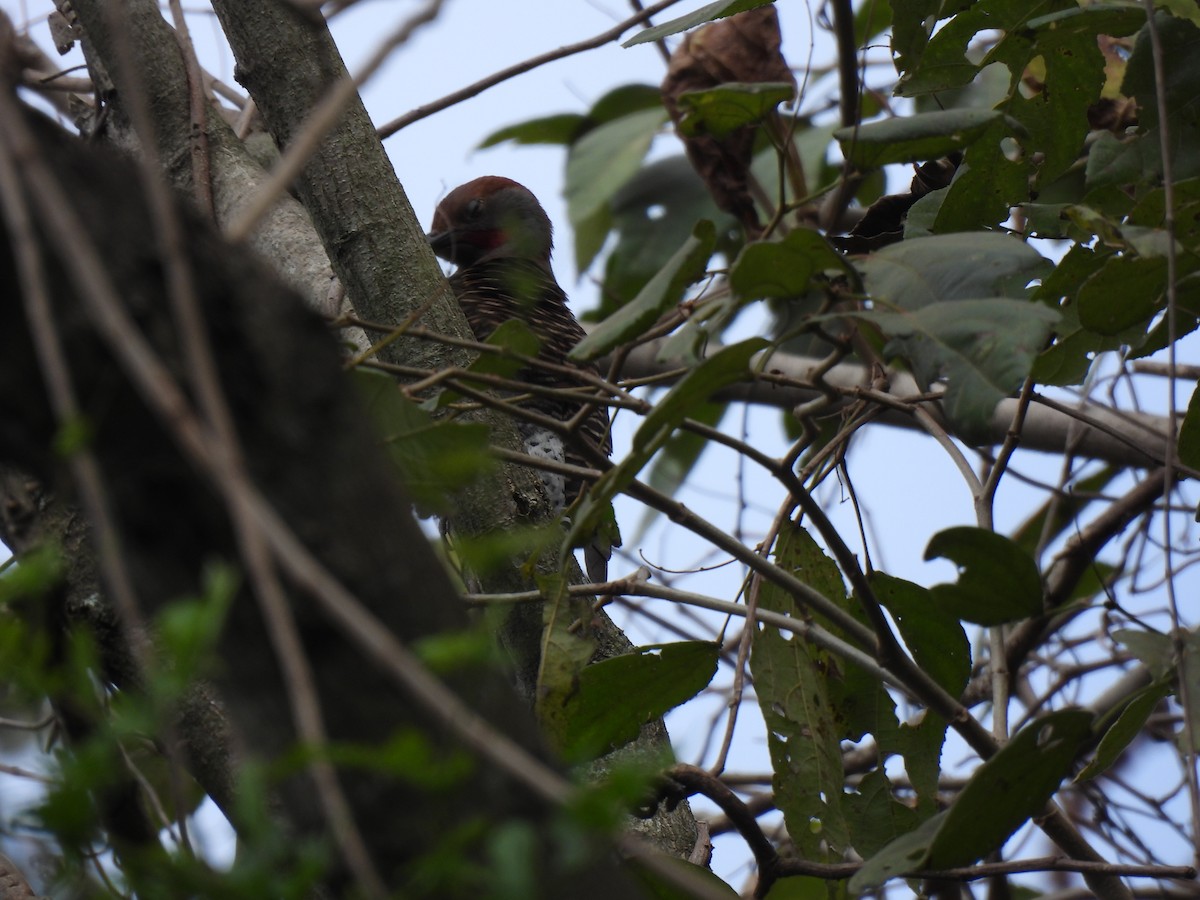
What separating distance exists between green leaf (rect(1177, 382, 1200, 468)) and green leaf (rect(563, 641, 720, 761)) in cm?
62

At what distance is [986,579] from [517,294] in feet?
3.93

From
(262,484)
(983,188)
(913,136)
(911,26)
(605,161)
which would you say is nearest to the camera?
(262,484)

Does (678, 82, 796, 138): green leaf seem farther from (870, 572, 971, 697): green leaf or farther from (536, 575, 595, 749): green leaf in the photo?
(870, 572, 971, 697): green leaf

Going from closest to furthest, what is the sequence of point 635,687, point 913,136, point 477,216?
point 913,136
point 635,687
point 477,216

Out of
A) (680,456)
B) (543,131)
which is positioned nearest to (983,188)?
(680,456)

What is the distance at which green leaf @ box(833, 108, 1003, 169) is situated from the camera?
1.07 meters

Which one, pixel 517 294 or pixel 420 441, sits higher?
pixel 517 294

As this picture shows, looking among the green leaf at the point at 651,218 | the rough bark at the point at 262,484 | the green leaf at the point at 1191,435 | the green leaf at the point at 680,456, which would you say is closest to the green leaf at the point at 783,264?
the rough bark at the point at 262,484

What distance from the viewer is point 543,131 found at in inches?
162

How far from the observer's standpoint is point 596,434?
3.19 meters

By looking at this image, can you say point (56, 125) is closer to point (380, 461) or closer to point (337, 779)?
point (380, 461)

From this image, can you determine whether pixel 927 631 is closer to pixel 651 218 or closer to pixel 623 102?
pixel 651 218

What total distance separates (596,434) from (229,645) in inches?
101

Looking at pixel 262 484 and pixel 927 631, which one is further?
pixel 927 631
